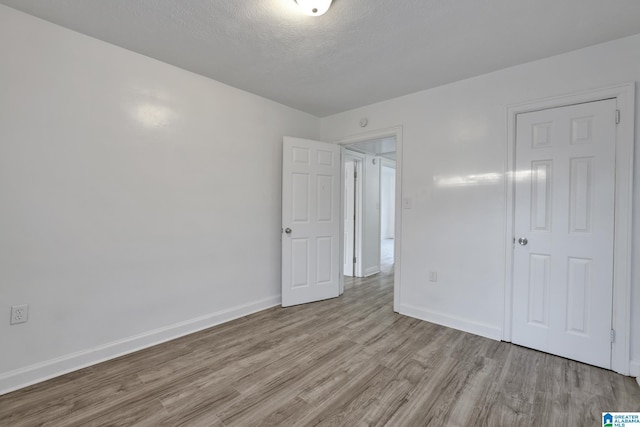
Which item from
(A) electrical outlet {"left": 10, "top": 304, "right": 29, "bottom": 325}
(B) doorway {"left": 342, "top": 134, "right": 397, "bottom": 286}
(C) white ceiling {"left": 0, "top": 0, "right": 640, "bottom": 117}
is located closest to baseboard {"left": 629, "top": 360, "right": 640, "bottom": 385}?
(C) white ceiling {"left": 0, "top": 0, "right": 640, "bottom": 117}

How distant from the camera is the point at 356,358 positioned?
226 centimetres

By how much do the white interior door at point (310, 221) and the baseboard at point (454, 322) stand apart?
103 cm

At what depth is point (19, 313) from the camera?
6.17ft

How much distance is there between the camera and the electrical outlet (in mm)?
1860

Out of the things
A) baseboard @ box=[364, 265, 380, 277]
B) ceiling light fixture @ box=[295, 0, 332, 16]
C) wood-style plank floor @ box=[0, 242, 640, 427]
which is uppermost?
ceiling light fixture @ box=[295, 0, 332, 16]

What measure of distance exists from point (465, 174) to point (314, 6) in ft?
6.60

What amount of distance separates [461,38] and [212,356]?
3120 mm

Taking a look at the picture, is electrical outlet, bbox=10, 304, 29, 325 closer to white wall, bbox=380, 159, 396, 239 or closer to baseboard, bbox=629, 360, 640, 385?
baseboard, bbox=629, 360, 640, 385

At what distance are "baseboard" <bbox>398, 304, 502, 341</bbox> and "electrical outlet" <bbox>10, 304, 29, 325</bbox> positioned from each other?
10.5 feet

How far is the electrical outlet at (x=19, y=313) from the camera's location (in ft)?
6.10

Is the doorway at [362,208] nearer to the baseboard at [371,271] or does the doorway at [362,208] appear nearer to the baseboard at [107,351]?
the baseboard at [371,271]

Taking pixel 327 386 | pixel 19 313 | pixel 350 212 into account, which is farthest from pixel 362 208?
pixel 19 313
